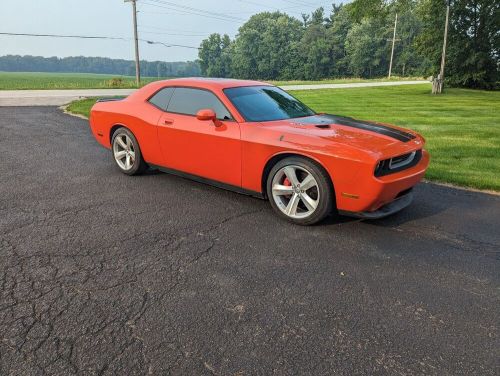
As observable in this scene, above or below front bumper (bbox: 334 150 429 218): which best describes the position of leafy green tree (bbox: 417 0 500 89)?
above

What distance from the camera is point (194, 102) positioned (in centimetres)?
498

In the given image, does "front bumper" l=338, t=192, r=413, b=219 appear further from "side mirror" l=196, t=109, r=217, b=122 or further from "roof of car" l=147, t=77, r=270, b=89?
"roof of car" l=147, t=77, r=270, b=89

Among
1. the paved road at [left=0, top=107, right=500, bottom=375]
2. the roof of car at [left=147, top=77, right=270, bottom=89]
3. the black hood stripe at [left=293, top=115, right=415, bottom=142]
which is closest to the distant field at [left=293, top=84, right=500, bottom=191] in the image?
the paved road at [left=0, top=107, right=500, bottom=375]

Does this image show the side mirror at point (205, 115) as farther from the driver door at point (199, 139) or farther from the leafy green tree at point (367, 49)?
the leafy green tree at point (367, 49)

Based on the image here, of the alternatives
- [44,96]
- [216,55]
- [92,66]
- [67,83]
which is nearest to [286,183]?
[44,96]

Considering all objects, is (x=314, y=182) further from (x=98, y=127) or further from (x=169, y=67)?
(x=169, y=67)

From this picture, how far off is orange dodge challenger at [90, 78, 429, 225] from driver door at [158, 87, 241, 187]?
12mm

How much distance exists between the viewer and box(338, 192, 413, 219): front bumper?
386cm

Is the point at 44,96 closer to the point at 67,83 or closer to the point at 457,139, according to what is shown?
the point at 457,139

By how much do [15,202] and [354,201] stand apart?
12.5 ft

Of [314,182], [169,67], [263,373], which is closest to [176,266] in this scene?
[263,373]

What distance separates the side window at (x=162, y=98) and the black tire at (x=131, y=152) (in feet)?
1.97

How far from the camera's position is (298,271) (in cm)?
320

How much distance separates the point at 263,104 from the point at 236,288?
263 cm
